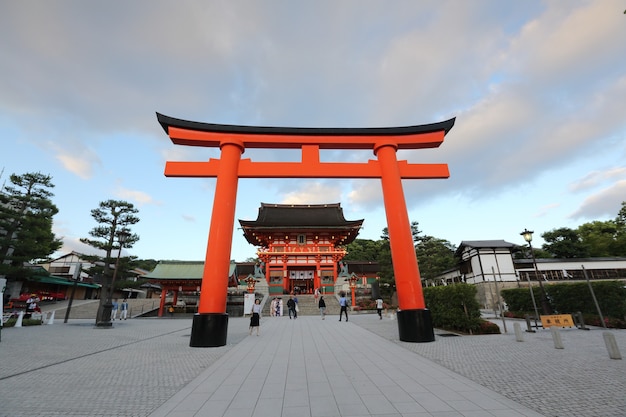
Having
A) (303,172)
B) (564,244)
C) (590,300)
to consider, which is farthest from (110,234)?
Result: (564,244)

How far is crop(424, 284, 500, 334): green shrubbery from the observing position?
32.0 feet

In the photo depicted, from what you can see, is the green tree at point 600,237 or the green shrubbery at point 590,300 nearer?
the green shrubbery at point 590,300

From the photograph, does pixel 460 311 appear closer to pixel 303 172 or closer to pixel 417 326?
pixel 417 326

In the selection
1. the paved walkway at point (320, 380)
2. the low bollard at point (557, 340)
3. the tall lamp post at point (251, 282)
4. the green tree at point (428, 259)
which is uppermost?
the green tree at point (428, 259)

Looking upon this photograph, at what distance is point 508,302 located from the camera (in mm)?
16250

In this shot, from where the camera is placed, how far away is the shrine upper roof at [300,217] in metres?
25.9

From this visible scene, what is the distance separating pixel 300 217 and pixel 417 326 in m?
22.5

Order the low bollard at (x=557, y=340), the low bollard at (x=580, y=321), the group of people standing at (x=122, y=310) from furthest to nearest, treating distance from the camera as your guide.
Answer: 1. the group of people standing at (x=122, y=310)
2. the low bollard at (x=580, y=321)
3. the low bollard at (x=557, y=340)

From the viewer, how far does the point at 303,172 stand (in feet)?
31.2

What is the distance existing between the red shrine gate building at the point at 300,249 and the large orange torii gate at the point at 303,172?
1625 centimetres

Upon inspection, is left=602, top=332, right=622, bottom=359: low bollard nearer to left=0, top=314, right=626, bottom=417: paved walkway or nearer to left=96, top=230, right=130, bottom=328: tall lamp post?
left=0, top=314, right=626, bottom=417: paved walkway

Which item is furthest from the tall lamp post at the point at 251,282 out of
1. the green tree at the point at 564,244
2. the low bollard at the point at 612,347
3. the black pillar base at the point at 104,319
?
the green tree at the point at 564,244

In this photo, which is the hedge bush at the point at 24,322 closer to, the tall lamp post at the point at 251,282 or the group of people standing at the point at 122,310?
the group of people standing at the point at 122,310

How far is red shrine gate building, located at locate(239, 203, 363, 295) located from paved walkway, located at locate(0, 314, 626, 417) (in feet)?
58.1
